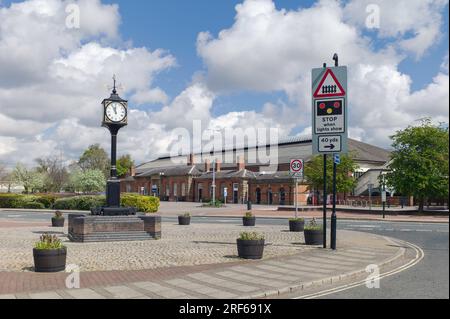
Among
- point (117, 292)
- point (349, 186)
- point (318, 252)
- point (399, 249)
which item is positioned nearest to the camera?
point (117, 292)

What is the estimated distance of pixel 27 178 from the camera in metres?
87.4

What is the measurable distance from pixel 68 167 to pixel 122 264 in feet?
366

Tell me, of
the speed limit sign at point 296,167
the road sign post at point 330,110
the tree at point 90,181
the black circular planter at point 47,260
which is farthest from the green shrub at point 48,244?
the tree at point 90,181

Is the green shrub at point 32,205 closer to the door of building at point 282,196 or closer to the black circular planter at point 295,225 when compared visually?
the door of building at point 282,196

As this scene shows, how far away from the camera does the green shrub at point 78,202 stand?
144ft

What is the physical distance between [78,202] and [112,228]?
31.8 m

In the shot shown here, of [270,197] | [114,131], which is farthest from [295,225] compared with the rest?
[270,197]

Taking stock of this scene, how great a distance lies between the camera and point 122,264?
424 inches

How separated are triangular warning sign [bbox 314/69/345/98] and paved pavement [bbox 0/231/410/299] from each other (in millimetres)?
4820

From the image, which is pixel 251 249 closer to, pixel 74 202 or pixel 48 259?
pixel 48 259

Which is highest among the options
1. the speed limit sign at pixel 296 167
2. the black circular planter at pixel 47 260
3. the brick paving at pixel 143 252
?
the speed limit sign at pixel 296 167

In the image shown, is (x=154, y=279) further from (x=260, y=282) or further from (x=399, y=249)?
(x=399, y=249)

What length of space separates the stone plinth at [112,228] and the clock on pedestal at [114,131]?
474 millimetres
